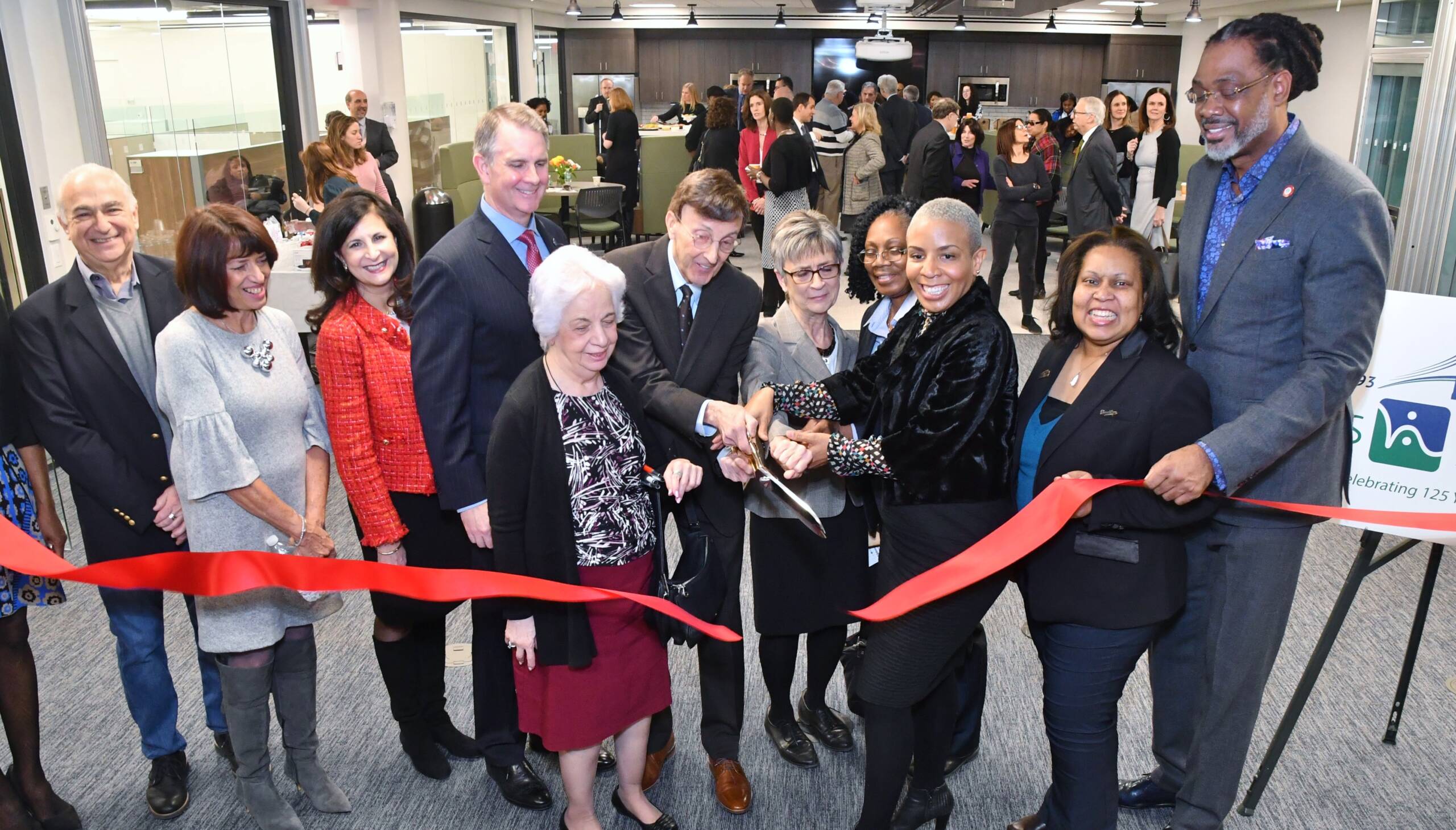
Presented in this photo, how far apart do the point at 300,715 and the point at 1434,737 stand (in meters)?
3.44

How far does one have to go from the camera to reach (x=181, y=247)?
2266mm

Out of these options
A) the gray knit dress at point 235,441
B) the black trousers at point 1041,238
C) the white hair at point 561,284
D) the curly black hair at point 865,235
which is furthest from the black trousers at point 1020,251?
the gray knit dress at point 235,441

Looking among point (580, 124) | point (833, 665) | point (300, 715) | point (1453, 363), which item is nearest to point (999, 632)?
point (833, 665)

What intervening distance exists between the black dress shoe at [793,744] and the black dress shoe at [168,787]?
5.58ft

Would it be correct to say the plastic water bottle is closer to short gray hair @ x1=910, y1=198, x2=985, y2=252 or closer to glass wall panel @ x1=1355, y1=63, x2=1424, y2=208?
short gray hair @ x1=910, y1=198, x2=985, y2=252

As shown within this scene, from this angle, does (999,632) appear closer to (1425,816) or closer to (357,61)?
(1425,816)

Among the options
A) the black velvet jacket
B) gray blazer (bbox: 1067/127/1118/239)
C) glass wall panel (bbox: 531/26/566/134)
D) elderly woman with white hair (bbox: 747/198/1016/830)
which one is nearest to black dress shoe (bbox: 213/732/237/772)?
elderly woman with white hair (bbox: 747/198/1016/830)

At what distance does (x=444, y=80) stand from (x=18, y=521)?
11914mm

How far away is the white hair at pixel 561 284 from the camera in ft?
6.97

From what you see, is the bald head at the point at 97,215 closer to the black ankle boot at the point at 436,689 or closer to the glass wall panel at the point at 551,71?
the black ankle boot at the point at 436,689

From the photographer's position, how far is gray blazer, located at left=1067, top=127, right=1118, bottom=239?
7668 millimetres

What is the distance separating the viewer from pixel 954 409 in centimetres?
211

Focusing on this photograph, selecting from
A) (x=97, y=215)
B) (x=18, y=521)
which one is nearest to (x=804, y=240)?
(x=97, y=215)

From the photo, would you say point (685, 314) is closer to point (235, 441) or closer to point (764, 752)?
point (235, 441)
